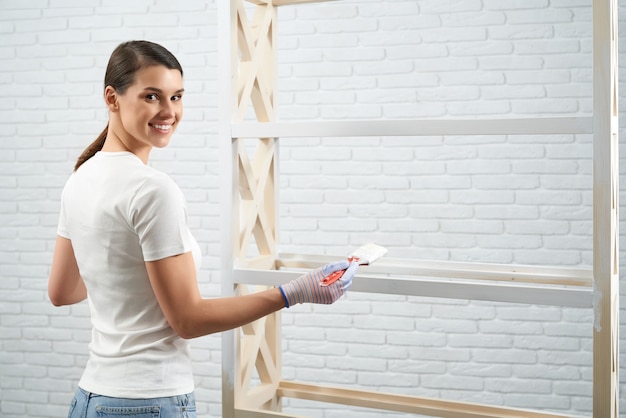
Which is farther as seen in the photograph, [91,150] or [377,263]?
[377,263]

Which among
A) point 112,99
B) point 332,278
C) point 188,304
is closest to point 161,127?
point 112,99

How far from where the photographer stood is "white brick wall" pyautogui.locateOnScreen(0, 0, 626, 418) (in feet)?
11.7

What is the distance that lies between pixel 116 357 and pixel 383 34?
8.20ft

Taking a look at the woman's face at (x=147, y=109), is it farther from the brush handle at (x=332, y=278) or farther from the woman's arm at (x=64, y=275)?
the brush handle at (x=332, y=278)

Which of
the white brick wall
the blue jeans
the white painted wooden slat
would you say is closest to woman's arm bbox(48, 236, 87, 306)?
the blue jeans

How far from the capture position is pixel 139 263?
1.67 m

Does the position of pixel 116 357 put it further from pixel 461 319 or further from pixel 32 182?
pixel 32 182

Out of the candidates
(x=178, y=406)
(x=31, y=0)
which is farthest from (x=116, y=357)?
(x=31, y=0)

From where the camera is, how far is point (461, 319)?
12.3 feet

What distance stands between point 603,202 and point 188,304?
1147 millimetres

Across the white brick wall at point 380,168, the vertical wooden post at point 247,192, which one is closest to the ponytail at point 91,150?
the vertical wooden post at point 247,192

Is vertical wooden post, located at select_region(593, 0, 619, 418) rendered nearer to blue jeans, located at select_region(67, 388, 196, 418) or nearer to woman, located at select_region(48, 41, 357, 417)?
woman, located at select_region(48, 41, 357, 417)

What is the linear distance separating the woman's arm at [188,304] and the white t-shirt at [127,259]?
30mm

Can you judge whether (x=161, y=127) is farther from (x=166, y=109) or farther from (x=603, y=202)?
(x=603, y=202)
